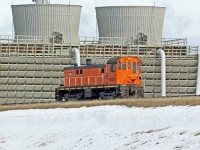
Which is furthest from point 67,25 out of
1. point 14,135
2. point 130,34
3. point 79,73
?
point 14,135

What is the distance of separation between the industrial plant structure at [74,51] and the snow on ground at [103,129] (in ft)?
78.9

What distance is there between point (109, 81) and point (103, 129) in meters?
16.8

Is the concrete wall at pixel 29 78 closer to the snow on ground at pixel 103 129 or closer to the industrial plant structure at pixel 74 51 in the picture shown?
the industrial plant structure at pixel 74 51

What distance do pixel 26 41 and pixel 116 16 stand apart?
1092 centimetres

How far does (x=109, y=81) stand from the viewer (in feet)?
161

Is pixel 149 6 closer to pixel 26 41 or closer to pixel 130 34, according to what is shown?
pixel 130 34

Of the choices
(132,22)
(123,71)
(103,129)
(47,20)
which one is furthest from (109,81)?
(132,22)

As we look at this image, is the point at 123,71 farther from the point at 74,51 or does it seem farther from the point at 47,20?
the point at 47,20

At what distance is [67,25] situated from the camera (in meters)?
74.9

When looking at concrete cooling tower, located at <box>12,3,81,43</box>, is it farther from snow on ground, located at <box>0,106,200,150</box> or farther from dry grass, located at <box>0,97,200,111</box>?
snow on ground, located at <box>0,106,200,150</box>

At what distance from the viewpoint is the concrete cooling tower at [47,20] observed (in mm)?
73125

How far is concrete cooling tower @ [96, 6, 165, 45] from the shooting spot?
74.6 metres

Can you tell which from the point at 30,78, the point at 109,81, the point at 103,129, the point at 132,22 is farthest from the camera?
the point at 132,22

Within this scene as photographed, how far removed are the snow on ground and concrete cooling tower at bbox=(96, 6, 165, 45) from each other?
34.0 m
